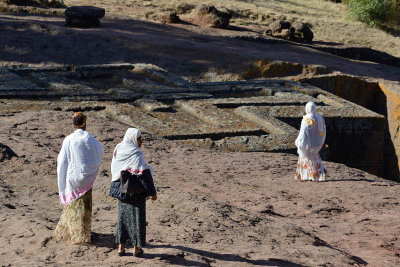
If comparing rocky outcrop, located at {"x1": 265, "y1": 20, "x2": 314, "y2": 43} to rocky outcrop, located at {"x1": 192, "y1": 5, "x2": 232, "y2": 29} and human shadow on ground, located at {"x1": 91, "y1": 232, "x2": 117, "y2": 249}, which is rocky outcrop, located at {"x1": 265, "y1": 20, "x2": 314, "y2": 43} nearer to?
rocky outcrop, located at {"x1": 192, "y1": 5, "x2": 232, "y2": 29}

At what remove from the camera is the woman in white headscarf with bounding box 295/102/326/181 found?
315 inches

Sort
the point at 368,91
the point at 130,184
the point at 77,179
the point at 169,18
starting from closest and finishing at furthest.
A: the point at 130,184
the point at 77,179
the point at 368,91
the point at 169,18

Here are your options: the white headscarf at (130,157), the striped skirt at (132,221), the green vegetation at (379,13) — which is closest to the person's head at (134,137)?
the white headscarf at (130,157)

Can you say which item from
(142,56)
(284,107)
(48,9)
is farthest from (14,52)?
(284,107)

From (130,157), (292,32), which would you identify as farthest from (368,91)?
(130,157)

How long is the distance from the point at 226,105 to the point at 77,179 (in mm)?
6861

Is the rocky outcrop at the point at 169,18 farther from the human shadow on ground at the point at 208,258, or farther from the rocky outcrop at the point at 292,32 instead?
the human shadow on ground at the point at 208,258

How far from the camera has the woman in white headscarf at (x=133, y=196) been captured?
15.3 feet

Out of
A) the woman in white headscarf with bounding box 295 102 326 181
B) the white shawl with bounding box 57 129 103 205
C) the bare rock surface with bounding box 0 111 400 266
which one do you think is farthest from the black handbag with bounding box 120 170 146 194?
the woman in white headscarf with bounding box 295 102 326 181

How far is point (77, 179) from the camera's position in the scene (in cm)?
484

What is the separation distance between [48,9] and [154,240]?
1818 cm

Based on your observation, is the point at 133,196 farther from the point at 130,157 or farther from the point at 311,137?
the point at 311,137

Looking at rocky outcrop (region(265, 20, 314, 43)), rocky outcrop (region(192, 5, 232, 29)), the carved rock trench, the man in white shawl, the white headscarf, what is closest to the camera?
the white headscarf

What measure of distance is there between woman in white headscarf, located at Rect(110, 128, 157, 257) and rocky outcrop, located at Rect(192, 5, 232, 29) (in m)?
18.0
